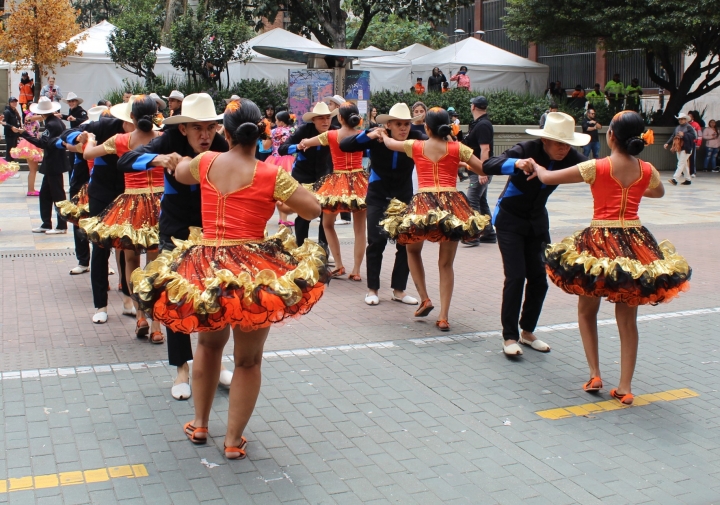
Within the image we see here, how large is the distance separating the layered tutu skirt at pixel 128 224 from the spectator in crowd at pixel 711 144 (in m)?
22.7

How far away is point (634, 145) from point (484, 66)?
966 inches

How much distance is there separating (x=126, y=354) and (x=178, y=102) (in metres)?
3.27

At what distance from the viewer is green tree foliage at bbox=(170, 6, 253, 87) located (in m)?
24.9

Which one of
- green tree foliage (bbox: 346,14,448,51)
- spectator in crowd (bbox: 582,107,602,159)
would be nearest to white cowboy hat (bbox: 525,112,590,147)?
spectator in crowd (bbox: 582,107,602,159)

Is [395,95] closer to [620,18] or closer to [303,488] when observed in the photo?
[620,18]

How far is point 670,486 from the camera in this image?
4793 millimetres

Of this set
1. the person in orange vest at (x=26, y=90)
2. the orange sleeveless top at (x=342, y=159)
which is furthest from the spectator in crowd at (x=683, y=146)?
the person in orange vest at (x=26, y=90)

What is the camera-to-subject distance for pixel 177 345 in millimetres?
5965

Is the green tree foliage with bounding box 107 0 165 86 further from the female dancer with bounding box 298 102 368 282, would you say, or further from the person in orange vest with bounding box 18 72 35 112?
the female dancer with bounding box 298 102 368 282

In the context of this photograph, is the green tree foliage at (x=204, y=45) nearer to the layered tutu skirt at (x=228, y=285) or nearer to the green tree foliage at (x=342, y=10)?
the green tree foliage at (x=342, y=10)

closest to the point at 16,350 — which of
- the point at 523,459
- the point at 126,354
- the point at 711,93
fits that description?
the point at 126,354

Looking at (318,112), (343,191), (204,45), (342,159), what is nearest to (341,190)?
(343,191)

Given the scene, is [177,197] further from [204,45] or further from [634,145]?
[204,45]

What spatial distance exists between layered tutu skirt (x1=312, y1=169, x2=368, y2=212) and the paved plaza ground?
4.82ft
